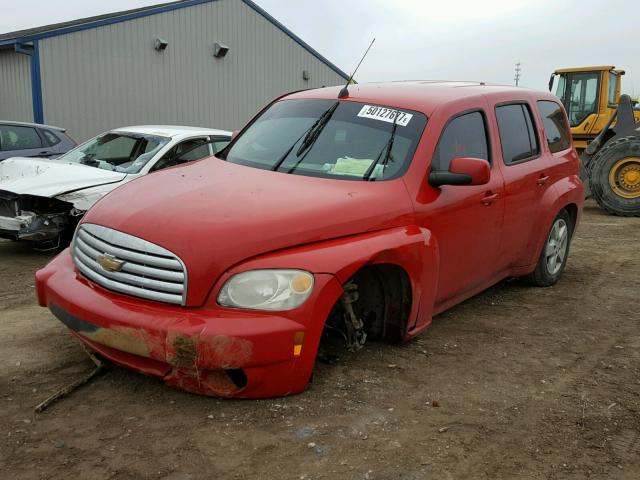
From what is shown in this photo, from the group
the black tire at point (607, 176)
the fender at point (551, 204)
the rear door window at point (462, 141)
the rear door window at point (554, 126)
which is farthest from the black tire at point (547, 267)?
the black tire at point (607, 176)

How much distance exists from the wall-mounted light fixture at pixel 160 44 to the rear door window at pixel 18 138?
31.0 ft

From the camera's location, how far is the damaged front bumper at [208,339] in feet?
9.36

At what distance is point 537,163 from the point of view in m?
5.10

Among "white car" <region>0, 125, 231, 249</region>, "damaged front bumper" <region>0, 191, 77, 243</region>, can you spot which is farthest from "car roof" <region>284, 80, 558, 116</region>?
"damaged front bumper" <region>0, 191, 77, 243</region>

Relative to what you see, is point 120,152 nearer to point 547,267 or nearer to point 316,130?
point 316,130

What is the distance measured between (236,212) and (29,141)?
7355 mm

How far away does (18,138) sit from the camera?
915 centimetres

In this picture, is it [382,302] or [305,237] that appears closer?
[305,237]

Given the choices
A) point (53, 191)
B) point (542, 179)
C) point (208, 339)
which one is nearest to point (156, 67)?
point (53, 191)

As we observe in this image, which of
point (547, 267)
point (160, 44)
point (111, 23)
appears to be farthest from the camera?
point (160, 44)

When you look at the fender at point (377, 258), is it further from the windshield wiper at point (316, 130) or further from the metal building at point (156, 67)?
the metal building at point (156, 67)

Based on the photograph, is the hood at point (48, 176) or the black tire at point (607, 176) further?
the black tire at point (607, 176)

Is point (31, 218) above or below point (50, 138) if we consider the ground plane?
below

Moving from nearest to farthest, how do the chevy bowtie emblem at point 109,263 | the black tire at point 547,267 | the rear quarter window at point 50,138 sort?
1. the chevy bowtie emblem at point 109,263
2. the black tire at point 547,267
3. the rear quarter window at point 50,138
